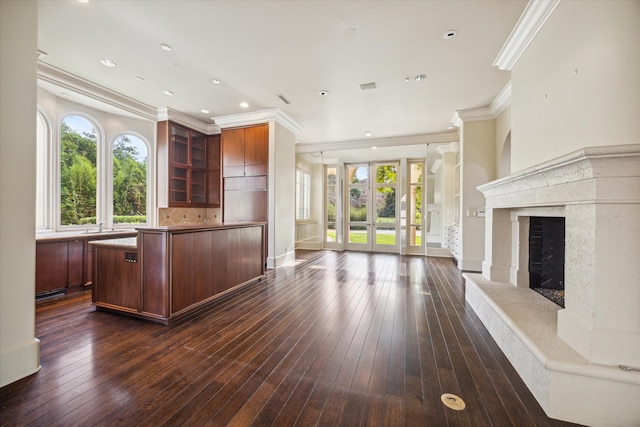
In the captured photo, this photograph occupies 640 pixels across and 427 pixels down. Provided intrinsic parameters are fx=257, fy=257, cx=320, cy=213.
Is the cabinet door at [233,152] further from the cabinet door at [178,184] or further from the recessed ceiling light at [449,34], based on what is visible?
the recessed ceiling light at [449,34]

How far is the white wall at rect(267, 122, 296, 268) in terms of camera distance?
209 inches

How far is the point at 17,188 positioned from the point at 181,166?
4118 mm

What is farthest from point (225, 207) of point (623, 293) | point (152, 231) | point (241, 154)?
point (623, 293)

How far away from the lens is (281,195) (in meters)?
5.57

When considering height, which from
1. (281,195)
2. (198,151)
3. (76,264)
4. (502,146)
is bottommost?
(76,264)

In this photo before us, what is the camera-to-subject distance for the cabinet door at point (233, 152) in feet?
18.3

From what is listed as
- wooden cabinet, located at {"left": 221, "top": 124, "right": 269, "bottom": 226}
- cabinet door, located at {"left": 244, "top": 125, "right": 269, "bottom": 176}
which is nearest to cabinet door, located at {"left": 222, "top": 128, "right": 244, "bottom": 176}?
wooden cabinet, located at {"left": 221, "top": 124, "right": 269, "bottom": 226}

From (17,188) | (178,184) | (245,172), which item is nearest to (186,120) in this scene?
(178,184)

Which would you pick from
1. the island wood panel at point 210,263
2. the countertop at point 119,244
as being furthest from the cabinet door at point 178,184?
the countertop at point 119,244

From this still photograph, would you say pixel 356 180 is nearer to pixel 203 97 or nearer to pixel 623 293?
pixel 203 97

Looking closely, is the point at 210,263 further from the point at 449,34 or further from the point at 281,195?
the point at 449,34

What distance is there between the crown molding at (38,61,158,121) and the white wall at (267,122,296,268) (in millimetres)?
2475

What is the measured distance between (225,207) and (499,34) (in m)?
5.42

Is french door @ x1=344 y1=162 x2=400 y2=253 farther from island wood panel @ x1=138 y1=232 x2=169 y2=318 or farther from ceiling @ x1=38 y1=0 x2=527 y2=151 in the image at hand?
island wood panel @ x1=138 y1=232 x2=169 y2=318
